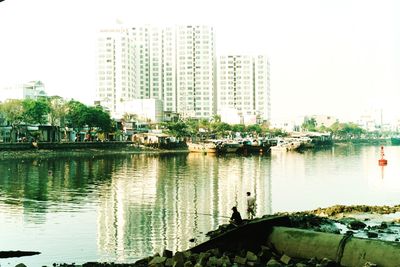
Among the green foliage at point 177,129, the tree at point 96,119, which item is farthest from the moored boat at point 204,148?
the green foliage at point 177,129

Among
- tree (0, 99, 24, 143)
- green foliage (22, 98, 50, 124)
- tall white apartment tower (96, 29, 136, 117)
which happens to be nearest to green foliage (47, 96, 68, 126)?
green foliage (22, 98, 50, 124)

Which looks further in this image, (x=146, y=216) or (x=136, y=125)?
(x=136, y=125)

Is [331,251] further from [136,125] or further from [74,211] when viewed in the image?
[136,125]

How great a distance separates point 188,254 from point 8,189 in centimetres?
2309

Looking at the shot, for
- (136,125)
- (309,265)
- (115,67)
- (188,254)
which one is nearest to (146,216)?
(188,254)

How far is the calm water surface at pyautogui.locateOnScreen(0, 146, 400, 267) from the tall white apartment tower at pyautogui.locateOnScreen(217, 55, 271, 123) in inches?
4513

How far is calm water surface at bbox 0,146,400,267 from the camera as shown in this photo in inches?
658

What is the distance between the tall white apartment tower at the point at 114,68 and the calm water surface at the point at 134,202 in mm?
88840

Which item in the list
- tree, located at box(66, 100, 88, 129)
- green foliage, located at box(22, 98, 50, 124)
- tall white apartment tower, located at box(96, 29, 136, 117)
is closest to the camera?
green foliage, located at box(22, 98, 50, 124)

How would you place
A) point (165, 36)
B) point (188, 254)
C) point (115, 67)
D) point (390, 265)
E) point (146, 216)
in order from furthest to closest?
point (165, 36) < point (115, 67) < point (146, 216) < point (188, 254) < point (390, 265)

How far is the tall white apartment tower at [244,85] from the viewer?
16227 centimetres

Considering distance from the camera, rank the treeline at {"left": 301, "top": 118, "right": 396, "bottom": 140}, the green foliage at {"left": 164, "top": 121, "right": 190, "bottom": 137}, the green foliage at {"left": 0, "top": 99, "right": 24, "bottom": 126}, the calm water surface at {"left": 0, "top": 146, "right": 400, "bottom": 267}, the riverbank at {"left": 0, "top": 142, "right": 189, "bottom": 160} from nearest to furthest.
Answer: the calm water surface at {"left": 0, "top": 146, "right": 400, "bottom": 267} → the riverbank at {"left": 0, "top": 142, "right": 189, "bottom": 160} → the green foliage at {"left": 0, "top": 99, "right": 24, "bottom": 126} → the green foliage at {"left": 164, "top": 121, "right": 190, "bottom": 137} → the treeline at {"left": 301, "top": 118, "right": 396, "bottom": 140}

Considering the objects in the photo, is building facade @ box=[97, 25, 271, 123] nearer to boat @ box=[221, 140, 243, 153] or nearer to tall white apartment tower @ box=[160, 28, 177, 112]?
tall white apartment tower @ box=[160, 28, 177, 112]

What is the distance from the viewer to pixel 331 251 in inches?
484
